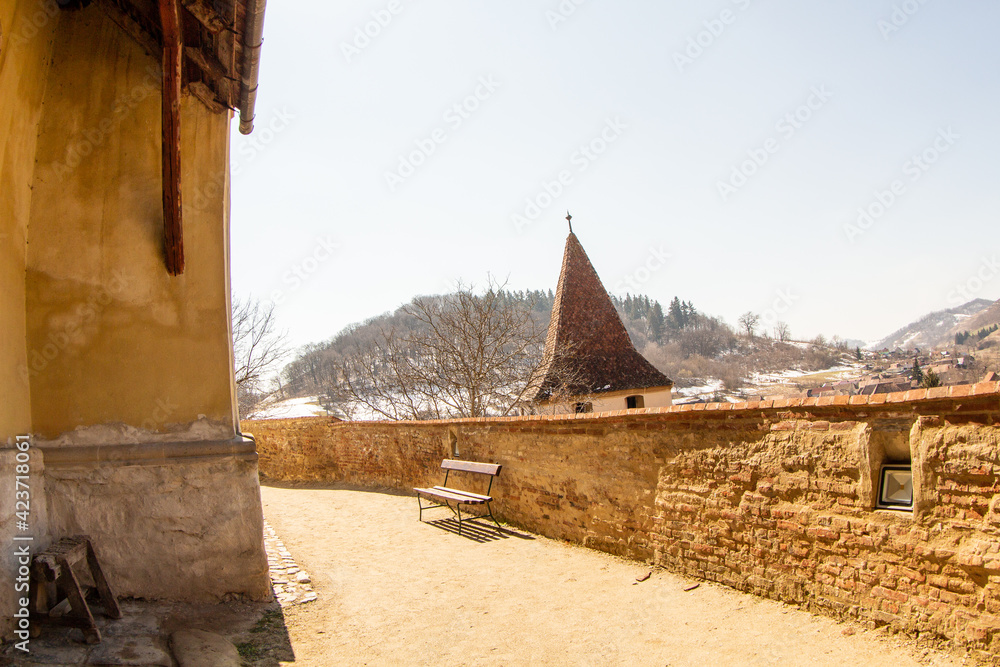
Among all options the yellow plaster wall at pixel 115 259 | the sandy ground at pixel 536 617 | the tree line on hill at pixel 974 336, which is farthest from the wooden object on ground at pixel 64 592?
the tree line on hill at pixel 974 336

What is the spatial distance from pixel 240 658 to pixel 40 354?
275 centimetres

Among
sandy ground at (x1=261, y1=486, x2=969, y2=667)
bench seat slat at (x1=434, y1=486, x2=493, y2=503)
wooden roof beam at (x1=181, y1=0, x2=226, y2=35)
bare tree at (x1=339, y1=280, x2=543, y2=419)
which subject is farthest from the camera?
bare tree at (x1=339, y1=280, x2=543, y2=419)

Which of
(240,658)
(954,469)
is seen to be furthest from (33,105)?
(954,469)

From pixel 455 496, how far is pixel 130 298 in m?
5.22

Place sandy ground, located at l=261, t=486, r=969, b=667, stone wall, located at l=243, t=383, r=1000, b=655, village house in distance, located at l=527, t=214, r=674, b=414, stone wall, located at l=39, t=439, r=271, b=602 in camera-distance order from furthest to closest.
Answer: village house in distance, located at l=527, t=214, r=674, b=414 → stone wall, located at l=39, t=439, r=271, b=602 → sandy ground, located at l=261, t=486, r=969, b=667 → stone wall, located at l=243, t=383, r=1000, b=655

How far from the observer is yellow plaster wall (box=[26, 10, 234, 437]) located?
A: 180 inches

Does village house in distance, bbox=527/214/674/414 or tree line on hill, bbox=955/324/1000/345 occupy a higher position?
tree line on hill, bbox=955/324/1000/345

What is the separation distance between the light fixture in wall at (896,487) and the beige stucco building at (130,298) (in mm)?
4783

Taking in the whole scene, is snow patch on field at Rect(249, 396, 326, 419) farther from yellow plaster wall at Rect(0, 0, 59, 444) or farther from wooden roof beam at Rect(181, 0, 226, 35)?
wooden roof beam at Rect(181, 0, 226, 35)

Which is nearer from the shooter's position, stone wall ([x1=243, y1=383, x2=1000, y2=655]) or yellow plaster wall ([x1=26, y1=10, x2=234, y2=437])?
stone wall ([x1=243, y1=383, x2=1000, y2=655])

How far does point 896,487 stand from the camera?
4086 mm

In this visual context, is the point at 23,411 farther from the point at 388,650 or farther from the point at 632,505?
the point at 632,505

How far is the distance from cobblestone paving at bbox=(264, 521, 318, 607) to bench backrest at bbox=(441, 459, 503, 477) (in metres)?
2.85

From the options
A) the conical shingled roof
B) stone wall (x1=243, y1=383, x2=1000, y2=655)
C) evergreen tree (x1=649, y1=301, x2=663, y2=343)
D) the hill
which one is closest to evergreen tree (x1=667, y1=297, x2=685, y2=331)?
evergreen tree (x1=649, y1=301, x2=663, y2=343)
